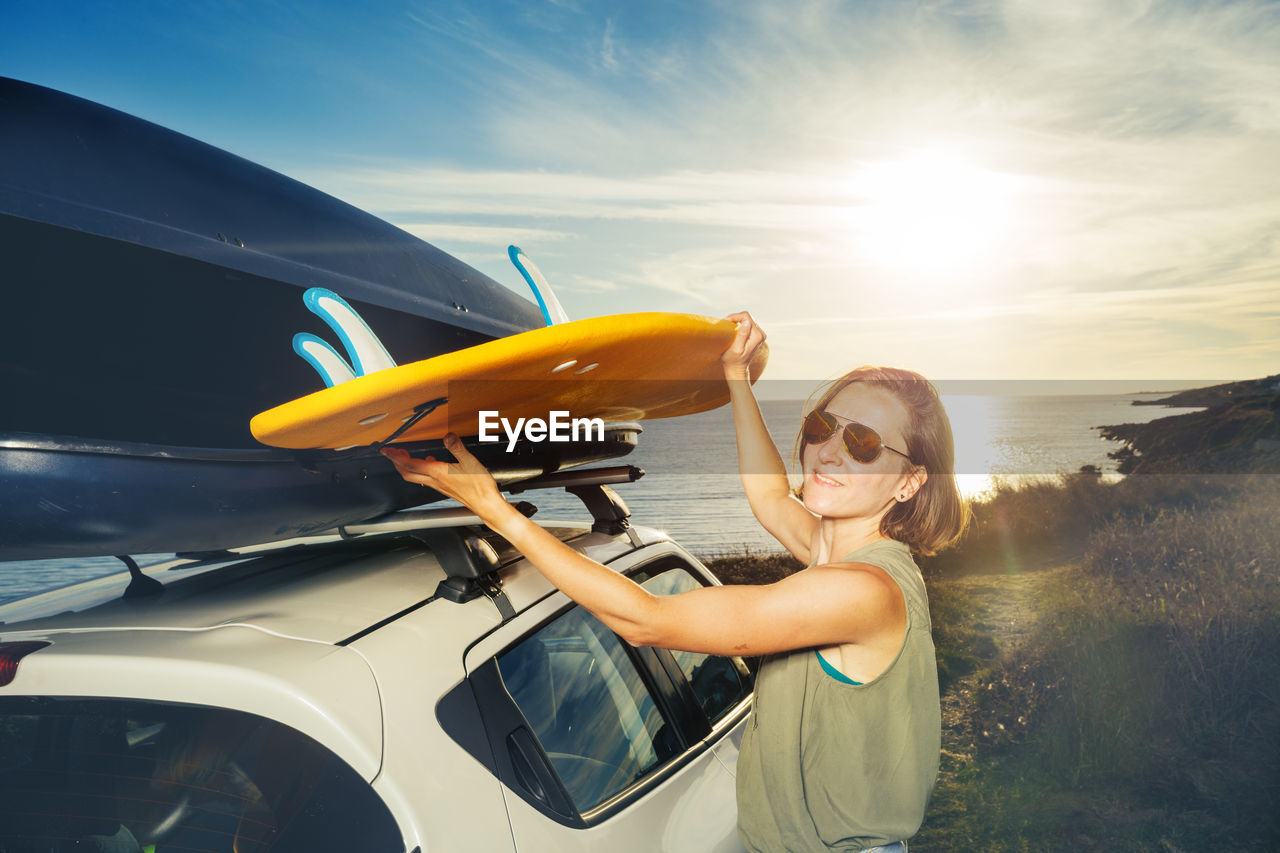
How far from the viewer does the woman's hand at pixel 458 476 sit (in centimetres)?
181

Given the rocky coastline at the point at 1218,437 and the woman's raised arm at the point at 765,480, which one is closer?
the woman's raised arm at the point at 765,480

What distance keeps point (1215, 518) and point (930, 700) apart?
970 cm

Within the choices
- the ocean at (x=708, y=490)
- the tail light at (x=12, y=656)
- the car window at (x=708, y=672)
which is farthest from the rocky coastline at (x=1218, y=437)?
the tail light at (x=12, y=656)

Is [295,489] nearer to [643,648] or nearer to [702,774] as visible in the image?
[643,648]

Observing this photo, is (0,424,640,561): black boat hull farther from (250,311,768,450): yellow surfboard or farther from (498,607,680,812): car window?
(498,607,680,812): car window

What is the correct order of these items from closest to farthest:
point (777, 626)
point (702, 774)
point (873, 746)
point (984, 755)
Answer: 1. point (777, 626)
2. point (873, 746)
3. point (702, 774)
4. point (984, 755)

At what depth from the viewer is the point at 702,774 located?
2475mm

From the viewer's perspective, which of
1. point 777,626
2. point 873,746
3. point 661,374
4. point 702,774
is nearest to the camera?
point 777,626

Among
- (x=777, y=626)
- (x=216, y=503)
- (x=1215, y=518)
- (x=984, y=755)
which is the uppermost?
(x=216, y=503)

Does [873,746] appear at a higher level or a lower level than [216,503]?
lower

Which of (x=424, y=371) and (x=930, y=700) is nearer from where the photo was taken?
(x=424, y=371)

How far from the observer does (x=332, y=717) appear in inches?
56.7

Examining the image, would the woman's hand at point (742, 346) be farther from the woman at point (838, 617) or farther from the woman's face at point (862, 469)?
the woman's face at point (862, 469)

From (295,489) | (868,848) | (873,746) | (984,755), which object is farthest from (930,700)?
(984,755)
